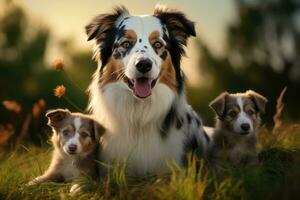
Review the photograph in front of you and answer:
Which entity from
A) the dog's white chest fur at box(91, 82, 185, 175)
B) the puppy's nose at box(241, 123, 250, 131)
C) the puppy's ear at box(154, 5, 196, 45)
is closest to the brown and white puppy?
the dog's white chest fur at box(91, 82, 185, 175)

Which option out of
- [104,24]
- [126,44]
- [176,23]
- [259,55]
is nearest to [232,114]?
[176,23]

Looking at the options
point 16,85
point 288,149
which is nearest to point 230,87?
point 16,85

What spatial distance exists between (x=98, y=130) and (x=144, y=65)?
110cm

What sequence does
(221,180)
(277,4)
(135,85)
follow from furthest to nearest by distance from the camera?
(277,4) < (135,85) < (221,180)

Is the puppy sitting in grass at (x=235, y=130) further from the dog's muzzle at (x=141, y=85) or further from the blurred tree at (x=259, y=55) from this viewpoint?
the blurred tree at (x=259, y=55)

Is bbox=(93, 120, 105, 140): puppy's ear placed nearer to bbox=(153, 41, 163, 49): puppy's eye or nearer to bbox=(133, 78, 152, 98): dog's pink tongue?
bbox=(133, 78, 152, 98): dog's pink tongue

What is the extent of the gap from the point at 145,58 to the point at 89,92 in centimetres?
145

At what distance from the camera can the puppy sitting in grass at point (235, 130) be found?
831 centimetres

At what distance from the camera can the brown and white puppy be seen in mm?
8211

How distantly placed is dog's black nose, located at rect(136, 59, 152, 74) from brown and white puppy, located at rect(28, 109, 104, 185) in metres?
0.99

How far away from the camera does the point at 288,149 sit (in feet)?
30.0

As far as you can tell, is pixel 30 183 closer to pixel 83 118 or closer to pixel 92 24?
pixel 83 118

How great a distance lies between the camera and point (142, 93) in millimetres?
8086

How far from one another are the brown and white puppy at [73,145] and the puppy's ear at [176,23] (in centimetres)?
149
